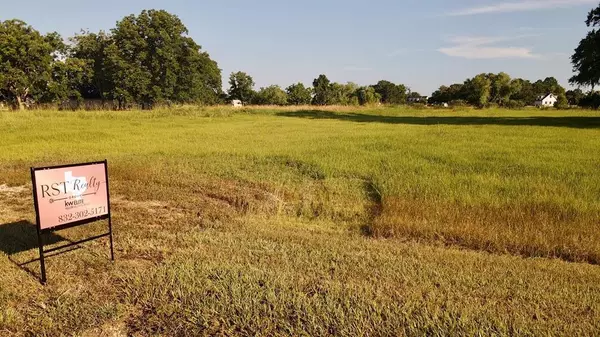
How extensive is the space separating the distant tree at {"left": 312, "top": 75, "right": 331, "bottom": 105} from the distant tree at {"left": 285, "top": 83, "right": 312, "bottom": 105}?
5.90ft

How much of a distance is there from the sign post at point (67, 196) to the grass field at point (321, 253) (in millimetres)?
569

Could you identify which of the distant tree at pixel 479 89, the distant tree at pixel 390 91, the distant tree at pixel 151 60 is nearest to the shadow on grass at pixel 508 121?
the distant tree at pixel 151 60

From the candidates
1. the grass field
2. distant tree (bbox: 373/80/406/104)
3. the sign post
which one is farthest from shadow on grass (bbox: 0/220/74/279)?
distant tree (bbox: 373/80/406/104)

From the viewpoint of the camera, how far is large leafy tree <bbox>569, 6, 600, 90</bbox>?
27219mm

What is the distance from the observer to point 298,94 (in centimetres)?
10725

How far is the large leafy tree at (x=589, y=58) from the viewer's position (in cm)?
2722

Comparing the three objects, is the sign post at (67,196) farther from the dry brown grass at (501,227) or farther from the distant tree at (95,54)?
the distant tree at (95,54)

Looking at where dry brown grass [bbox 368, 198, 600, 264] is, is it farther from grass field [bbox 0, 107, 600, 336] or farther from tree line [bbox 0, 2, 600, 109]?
tree line [bbox 0, 2, 600, 109]

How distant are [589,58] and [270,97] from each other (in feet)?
259

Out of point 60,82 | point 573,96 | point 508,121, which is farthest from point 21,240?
point 573,96

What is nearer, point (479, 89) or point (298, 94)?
point (479, 89)

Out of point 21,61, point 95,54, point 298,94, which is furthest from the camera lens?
point 298,94

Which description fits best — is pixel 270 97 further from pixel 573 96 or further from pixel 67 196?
pixel 67 196

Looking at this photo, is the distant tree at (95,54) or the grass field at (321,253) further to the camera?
the distant tree at (95,54)
